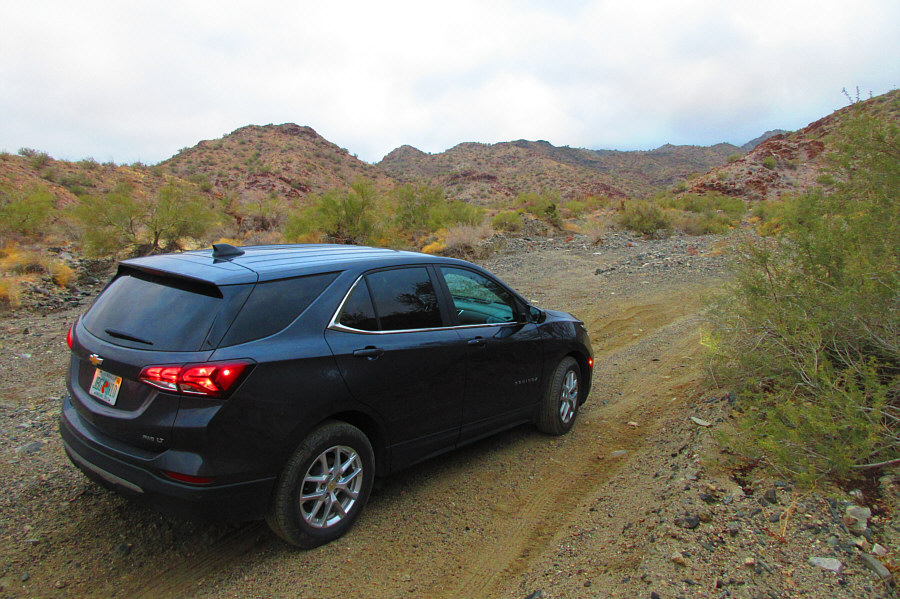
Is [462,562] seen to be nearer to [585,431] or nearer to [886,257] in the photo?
[585,431]

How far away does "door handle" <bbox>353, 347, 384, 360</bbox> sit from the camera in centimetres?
336

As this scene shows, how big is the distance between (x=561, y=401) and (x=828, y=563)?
2.57 meters

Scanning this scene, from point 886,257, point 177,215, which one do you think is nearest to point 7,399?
point 886,257

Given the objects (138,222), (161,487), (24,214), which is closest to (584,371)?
(161,487)

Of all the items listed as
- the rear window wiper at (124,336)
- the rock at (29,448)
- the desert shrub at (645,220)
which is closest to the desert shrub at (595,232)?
the desert shrub at (645,220)

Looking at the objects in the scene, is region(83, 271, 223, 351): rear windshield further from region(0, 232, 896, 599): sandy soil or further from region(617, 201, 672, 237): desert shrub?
region(617, 201, 672, 237): desert shrub

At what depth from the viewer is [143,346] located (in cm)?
296

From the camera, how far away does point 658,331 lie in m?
8.87

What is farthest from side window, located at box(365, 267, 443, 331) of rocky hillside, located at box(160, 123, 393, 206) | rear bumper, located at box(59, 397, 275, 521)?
rocky hillside, located at box(160, 123, 393, 206)

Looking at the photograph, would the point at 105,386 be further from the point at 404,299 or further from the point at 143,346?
the point at 404,299

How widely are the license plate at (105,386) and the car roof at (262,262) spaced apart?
0.65m

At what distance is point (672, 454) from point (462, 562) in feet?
7.10

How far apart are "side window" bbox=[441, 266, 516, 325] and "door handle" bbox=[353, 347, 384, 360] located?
0.93 m

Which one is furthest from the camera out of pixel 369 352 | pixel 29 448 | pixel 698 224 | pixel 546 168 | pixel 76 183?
pixel 546 168
